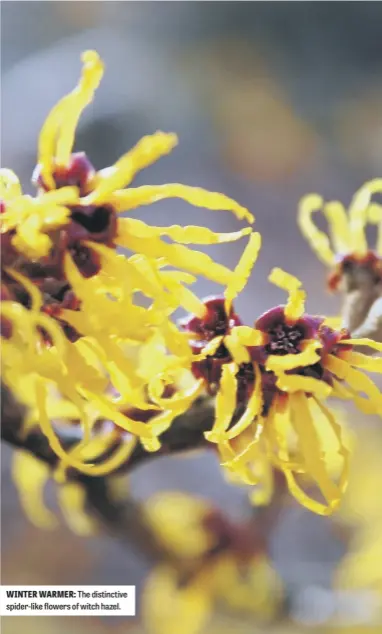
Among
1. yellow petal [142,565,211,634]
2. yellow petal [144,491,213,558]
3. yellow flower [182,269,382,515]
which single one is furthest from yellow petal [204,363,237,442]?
yellow petal [142,565,211,634]

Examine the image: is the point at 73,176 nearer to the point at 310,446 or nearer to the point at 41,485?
the point at 310,446

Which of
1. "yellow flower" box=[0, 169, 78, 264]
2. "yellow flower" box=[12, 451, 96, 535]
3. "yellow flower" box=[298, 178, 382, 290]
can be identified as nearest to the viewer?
"yellow flower" box=[0, 169, 78, 264]

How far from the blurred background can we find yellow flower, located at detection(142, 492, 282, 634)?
3cm

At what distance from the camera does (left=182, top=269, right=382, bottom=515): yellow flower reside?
44 centimetres

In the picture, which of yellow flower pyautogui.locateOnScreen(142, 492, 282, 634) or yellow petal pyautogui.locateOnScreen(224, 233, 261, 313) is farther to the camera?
yellow flower pyautogui.locateOnScreen(142, 492, 282, 634)

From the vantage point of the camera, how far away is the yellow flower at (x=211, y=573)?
866 millimetres

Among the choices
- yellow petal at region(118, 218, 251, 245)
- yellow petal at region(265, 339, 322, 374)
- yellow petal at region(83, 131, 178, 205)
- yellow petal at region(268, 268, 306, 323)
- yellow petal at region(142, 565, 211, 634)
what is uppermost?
yellow petal at region(83, 131, 178, 205)

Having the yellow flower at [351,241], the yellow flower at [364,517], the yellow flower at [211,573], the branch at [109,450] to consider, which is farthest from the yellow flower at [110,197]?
the yellow flower at [364,517]

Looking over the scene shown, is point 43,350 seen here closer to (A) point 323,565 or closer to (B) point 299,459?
(B) point 299,459

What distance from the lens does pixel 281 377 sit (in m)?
0.43

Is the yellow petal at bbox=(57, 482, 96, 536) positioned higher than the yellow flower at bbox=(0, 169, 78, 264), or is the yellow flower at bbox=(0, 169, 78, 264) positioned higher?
the yellow flower at bbox=(0, 169, 78, 264)

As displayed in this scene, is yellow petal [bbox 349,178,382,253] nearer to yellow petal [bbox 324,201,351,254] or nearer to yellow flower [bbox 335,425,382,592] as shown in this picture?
yellow petal [bbox 324,201,351,254]

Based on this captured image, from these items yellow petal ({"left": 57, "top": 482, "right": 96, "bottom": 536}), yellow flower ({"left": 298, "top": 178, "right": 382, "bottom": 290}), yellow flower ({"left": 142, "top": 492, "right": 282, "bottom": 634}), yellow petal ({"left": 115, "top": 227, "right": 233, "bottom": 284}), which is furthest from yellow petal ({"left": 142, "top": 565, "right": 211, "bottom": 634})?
yellow petal ({"left": 115, "top": 227, "right": 233, "bottom": 284})

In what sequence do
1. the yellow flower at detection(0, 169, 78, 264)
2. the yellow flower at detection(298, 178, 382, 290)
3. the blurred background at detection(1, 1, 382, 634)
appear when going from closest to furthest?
1. the yellow flower at detection(0, 169, 78, 264)
2. the yellow flower at detection(298, 178, 382, 290)
3. the blurred background at detection(1, 1, 382, 634)
